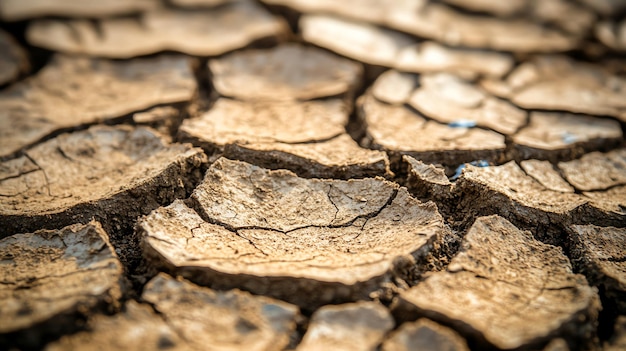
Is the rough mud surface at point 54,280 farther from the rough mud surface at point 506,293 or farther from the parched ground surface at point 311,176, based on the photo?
the rough mud surface at point 506,293

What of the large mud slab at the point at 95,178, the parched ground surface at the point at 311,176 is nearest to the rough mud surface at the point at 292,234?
the parched ground surface at the point at 311,176

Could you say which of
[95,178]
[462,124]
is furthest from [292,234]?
[462,124]

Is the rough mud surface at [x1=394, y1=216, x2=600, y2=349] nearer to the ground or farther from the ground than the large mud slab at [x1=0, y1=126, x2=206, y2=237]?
farther from the ground

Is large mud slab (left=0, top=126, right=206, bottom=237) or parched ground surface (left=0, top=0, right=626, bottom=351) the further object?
large mud slab (left=0, top=126, right=206, bottom=237)

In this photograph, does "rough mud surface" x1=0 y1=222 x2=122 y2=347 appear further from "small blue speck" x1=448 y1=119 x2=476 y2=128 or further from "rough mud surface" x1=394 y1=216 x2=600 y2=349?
"small blue speck" x1=448 y1=119 x2=476 y2=128

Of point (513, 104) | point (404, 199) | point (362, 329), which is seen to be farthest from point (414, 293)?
point (513, 104)

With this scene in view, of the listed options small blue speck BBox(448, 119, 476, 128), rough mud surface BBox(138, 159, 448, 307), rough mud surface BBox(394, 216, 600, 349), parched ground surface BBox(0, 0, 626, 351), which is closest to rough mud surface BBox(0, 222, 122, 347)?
parched ground surface BBox(0, 0, 626, 351)

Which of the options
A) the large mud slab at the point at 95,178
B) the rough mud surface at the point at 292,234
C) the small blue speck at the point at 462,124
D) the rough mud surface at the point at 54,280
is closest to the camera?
the rough mud surface at the point at 54,280

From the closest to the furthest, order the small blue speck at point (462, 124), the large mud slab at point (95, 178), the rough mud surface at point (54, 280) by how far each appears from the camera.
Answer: the rough mud surface at point (54, 280) < the large mud slab at point (95, 178) < the small blue speck at point (462, 124)
